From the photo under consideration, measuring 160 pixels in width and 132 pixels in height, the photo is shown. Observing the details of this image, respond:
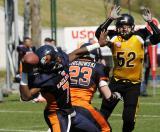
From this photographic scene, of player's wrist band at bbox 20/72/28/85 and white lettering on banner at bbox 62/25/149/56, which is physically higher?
player's wrist band at bbox 20/72/28/85

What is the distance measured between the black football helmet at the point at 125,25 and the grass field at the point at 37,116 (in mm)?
2153

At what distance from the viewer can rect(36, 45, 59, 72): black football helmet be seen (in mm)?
8744

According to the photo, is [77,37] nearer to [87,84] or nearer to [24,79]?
[87,84]

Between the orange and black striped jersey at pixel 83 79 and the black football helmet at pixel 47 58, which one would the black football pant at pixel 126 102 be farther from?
the black football helmet at pixel 47 58

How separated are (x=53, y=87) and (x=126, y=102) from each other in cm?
330

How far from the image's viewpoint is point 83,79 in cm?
1012

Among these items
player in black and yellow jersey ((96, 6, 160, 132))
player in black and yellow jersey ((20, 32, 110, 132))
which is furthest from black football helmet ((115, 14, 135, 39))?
player in black and yellow jersey ((20, 32, 110, 132))

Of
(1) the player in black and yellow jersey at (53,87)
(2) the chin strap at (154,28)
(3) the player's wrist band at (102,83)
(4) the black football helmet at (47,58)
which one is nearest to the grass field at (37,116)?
(2) the chin strap at (154,28)

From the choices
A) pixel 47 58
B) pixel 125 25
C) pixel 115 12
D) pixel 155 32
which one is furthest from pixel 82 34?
pixel 47 58

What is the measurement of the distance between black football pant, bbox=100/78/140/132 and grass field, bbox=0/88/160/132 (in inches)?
62.5

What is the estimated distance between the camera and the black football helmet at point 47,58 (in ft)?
28.7

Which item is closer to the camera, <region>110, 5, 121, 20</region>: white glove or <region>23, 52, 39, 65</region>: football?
<region>23, 52, 39, 65</region>: football

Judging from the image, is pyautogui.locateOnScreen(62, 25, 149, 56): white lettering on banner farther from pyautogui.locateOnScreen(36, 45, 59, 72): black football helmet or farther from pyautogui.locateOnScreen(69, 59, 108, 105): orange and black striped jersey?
pyautogui.locateOnScreen(36, 45, 59, 72): black football helmet

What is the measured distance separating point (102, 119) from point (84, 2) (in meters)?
63.2
